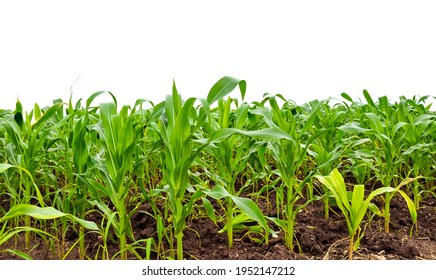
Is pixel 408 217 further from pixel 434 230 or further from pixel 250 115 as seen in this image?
pixel 250 115

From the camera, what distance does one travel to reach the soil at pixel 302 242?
200cm

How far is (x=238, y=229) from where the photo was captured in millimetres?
2217

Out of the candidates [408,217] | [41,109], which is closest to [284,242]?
[408,217]

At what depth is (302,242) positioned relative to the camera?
2082 millimetres

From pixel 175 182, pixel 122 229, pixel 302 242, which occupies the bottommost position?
pixel 302 242

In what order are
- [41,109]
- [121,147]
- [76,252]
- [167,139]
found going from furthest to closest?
[41,109] < [76,252] < [121,147] < [167,139]

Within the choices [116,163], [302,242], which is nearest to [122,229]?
[116,163]

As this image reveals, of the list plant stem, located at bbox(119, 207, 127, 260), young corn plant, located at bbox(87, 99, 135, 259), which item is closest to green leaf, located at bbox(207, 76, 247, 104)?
young corn plant, located at bbox(87, 99, 135, 259)

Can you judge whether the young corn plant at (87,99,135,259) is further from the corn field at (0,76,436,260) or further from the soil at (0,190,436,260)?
the soil at (0,190,436,260)

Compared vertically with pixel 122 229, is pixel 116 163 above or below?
above

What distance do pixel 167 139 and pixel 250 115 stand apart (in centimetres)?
87

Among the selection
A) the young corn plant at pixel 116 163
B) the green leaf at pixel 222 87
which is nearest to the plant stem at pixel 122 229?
the young corn plant at pixel 116 163

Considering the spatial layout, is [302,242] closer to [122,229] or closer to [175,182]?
[175,182]

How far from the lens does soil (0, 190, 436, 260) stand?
200 cm
